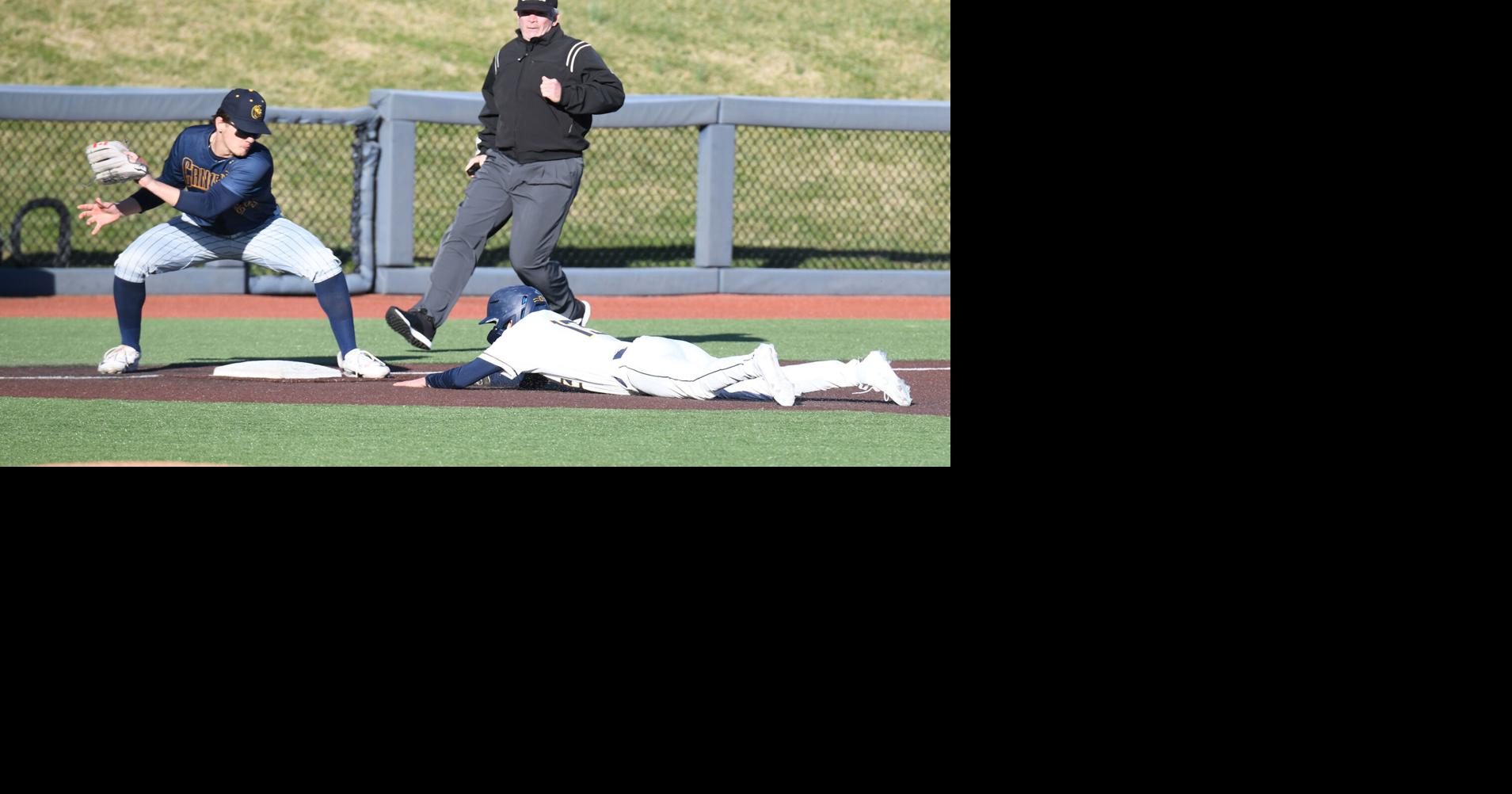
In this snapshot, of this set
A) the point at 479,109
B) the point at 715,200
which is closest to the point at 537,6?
the point at 479,109

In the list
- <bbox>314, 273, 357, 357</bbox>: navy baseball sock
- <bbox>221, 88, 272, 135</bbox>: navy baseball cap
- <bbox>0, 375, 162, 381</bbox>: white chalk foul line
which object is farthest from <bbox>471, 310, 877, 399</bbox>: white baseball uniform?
<bbox>0, 375, 162, 381</bbox>: white chalk foul line

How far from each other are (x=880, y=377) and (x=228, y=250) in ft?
11.0

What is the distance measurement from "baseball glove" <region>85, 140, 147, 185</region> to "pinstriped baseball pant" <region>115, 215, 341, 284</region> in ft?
1.09

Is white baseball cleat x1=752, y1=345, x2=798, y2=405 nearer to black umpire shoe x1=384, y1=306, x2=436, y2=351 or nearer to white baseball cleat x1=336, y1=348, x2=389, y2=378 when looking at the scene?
black umpire shoe x1=384, y1=306, x2=436, y2=351

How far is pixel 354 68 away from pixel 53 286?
14371mm

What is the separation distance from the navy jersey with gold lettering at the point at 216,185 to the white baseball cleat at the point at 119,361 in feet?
2.33

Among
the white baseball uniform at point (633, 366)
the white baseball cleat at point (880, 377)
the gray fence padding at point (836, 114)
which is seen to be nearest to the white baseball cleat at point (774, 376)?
the white baseball uniform at point (633, 366)

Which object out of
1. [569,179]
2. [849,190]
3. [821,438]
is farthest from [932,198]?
[821,438]

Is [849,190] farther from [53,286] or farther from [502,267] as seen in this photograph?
[53,286]

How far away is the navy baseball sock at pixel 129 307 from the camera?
25.1ft

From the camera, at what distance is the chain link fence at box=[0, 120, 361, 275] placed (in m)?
17.6

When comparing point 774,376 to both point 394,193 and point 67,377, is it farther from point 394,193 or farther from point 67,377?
point 394,193

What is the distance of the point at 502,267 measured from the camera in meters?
14.0

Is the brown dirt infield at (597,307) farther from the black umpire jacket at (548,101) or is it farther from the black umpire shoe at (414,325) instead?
the black umpire shoe at (414,325)
